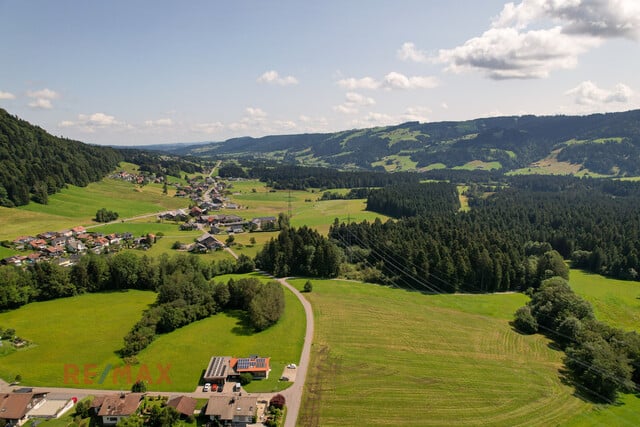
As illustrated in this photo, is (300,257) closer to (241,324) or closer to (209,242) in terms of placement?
(241,324)

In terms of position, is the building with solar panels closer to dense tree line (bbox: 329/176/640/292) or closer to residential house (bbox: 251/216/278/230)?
dense tree line (bbox: 329/176/640/292)

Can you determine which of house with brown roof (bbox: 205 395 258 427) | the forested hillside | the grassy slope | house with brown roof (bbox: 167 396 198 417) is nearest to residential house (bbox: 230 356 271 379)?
house with brown roof (bbox: 205 395 258 427)

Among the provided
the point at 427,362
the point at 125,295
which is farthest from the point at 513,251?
the point at 125,295

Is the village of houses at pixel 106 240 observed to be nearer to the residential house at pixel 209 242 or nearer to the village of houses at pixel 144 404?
the residential house at pixel 209 242

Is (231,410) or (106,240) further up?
(106,240)

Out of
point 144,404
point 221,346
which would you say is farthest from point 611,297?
point 144,404

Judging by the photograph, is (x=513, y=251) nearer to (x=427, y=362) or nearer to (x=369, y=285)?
(x=369, y=285)
